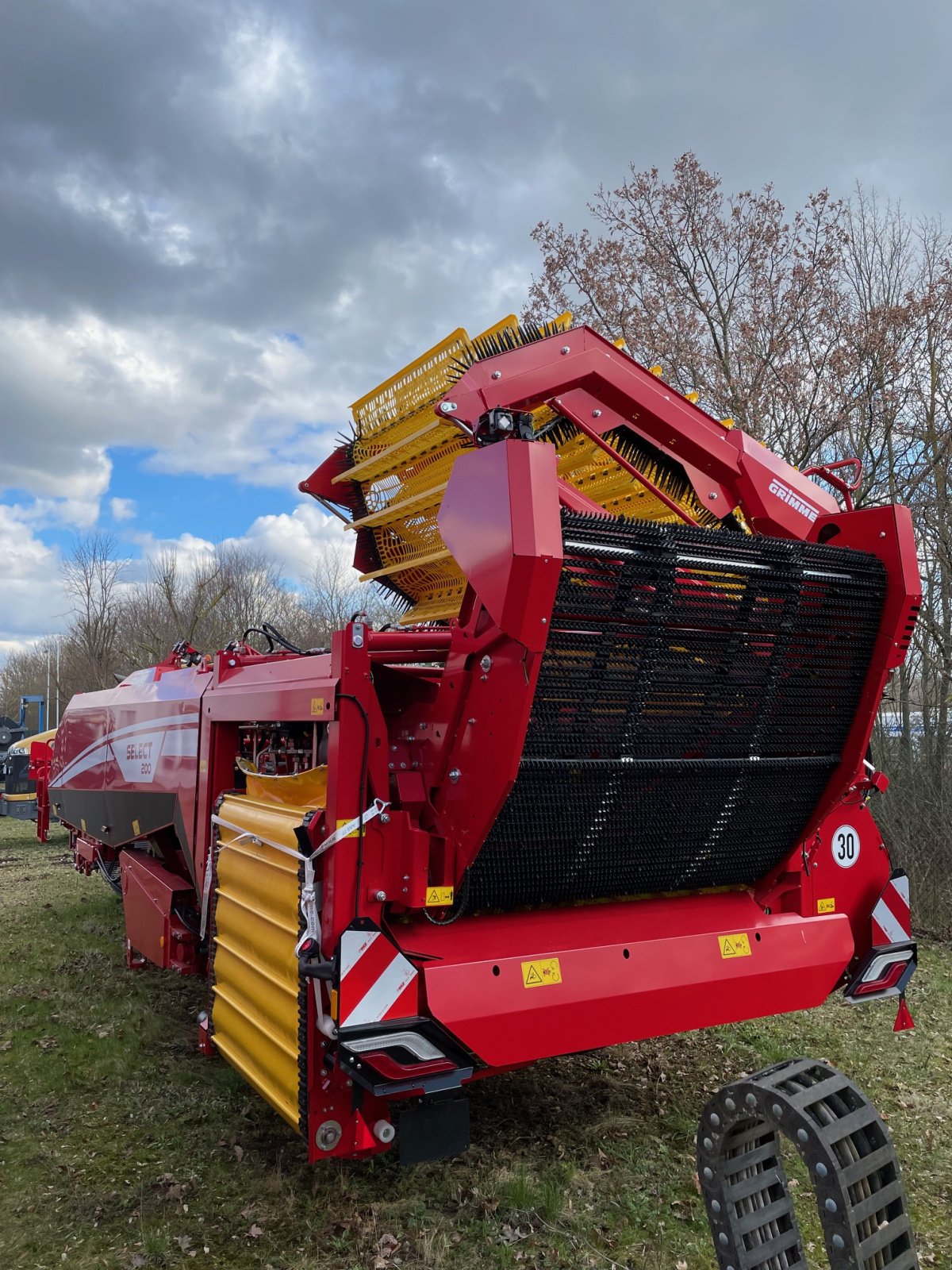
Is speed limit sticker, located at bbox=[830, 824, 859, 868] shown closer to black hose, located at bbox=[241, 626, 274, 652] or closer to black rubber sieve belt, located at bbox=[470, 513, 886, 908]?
black rubber sieve belt, located at bbox=[470, 513, 886, 908]

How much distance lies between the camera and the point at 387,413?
4.41 m

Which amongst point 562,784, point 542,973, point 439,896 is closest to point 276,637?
point 439,896

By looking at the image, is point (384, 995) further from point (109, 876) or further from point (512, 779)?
point (109, 876)

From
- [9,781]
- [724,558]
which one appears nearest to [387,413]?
[724,558]

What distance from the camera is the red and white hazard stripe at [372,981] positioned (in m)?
2.67

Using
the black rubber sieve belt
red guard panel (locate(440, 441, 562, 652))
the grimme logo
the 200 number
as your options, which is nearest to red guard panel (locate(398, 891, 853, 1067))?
the black rubber sieve belt

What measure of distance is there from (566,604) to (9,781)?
44.1 ft

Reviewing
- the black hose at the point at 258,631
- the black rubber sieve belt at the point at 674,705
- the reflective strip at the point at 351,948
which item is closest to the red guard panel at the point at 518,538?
the black rubber sieve belt at the point at 674,705

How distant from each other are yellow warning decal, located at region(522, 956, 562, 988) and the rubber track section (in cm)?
110

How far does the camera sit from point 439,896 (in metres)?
2.87

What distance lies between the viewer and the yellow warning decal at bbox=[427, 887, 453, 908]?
112 inches

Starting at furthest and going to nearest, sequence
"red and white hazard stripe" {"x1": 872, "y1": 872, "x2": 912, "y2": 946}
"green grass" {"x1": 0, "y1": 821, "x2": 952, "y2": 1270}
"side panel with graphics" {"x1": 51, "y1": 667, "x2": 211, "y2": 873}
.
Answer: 1. "side panel with graphics" {"x1": 51, "y1": 667, "x2": 211, "y2": 873}
2. "red and white hazard stripe" {"x1": 872, "y1": 872, "x2": 912, "y2": 946}
3. "green grass" {"x1": 0, "y1": 821, "x2": 952, "y2": 1270}

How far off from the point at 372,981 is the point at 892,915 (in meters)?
2.19

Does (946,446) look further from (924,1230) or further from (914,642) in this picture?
(924,1230)
